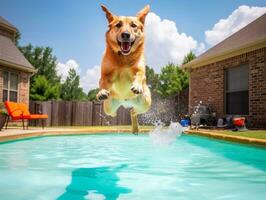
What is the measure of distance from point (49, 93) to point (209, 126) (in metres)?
23.6

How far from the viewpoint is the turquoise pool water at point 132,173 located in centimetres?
425

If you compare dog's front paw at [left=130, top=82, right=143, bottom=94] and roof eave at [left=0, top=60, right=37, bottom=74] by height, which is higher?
roof eave at [left=0, top=60, right=37, bottom=74]

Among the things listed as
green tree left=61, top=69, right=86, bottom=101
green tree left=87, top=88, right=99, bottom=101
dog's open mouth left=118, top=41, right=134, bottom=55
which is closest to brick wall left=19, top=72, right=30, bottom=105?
dog's open mouth left=118, top=41, right=134, bottom=55

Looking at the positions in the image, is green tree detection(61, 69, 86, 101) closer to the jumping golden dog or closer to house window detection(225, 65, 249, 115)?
house window detection(225, 65, 249, 115)

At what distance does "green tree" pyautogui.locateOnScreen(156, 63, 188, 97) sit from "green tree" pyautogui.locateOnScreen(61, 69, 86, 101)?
1200 cm

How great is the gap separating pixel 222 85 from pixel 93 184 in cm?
1124

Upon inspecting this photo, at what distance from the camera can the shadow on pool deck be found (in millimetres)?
4135

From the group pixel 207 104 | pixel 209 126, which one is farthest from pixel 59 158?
pixel 207 104

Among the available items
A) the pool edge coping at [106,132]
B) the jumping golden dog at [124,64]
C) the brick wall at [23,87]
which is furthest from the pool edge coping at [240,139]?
the brick wall at [23,87]

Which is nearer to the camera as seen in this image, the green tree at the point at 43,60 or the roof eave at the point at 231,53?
the roof eave at the point at 231,53

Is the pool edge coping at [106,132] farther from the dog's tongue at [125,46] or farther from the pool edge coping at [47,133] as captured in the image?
the dog's tongue at [125,46]

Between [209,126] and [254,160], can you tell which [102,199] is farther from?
[209,126]

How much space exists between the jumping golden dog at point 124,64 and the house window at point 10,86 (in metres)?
13.0

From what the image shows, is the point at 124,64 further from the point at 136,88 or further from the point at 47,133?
the point at 47,133
